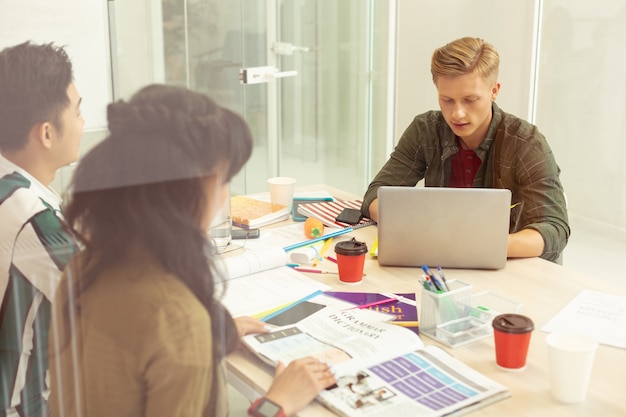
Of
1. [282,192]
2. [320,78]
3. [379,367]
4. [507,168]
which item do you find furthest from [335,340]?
[320,78]

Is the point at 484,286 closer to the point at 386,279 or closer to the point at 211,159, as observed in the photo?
the point at 386,279

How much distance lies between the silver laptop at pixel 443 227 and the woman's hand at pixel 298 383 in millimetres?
590

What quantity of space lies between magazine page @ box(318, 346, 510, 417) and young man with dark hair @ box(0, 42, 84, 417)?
0.44m

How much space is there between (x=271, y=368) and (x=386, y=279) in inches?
20.4

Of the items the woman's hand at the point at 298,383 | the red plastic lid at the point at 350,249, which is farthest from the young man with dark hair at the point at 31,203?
the red plastic lid at the point at 350,249

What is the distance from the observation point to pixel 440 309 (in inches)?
50.9

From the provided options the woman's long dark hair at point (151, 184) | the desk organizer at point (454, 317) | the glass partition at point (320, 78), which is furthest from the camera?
the glass partition at point (320, 78)

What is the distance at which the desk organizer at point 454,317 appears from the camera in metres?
1.28

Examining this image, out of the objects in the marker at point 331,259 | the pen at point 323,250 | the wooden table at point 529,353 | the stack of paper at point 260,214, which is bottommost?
the wooden table at point 529,353

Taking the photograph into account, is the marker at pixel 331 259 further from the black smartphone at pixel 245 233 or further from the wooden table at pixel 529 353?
the black smartphone at pixel 245 233

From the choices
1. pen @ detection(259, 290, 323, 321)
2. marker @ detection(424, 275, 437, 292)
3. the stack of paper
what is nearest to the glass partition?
the stack of paper

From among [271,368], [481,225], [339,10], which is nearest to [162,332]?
[271,368]

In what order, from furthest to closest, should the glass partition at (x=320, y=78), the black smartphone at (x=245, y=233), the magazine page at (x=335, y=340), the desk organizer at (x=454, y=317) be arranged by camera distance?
the glass partition at (x=320, y=78)
the black smartphone at (x=245, y=233)
the desk organizer at (x=454, y=317)
the magazine page at (x=335, y=340)

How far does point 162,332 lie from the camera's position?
77 centimetres
